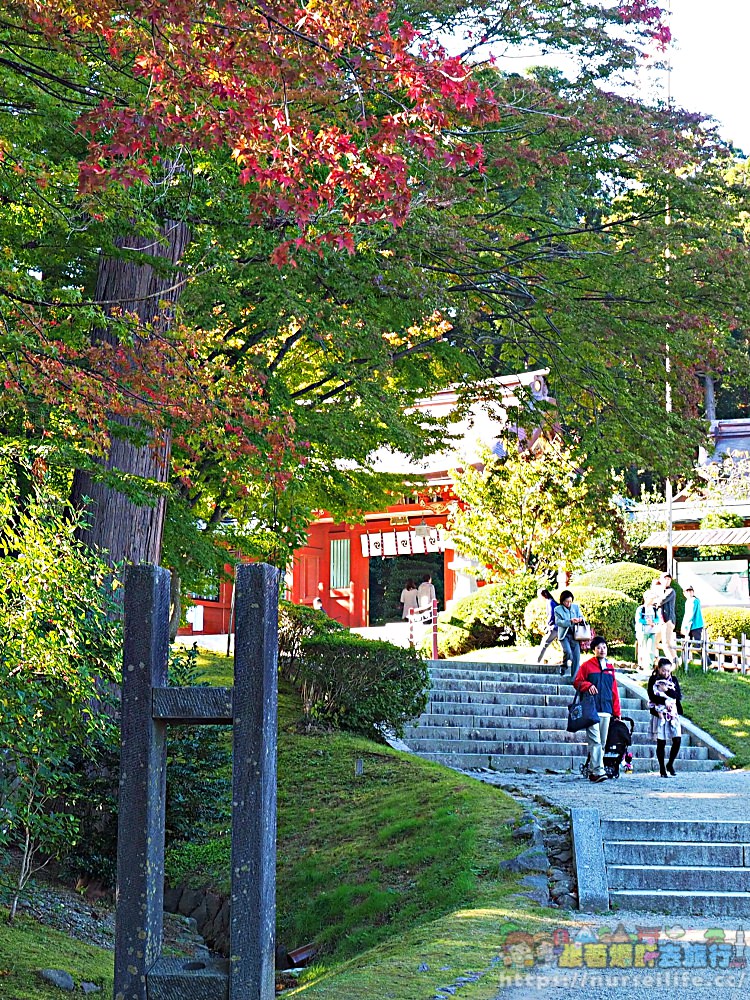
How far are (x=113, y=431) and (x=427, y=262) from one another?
13.2ft

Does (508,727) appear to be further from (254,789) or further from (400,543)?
(400,543)

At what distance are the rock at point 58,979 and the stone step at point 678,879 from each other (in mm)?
3864

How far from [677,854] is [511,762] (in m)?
6.49

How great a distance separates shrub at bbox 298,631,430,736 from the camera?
15.0 metres

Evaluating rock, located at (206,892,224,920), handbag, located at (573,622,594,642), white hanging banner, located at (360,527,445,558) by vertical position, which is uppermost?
white hanging banner, located at (360,527,445,558)

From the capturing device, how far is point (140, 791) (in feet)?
15.6

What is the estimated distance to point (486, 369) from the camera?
46.2ft

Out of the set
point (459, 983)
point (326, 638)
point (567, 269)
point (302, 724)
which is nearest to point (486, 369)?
point (567, 269)

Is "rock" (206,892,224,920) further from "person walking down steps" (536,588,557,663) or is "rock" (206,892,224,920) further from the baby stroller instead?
"person walking down steps" (536,588,557,663)

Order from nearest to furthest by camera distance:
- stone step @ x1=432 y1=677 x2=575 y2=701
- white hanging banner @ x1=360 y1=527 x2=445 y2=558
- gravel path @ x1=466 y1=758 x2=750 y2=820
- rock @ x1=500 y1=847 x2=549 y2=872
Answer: rock @ x1=500 y1=847 x2=549 y2=872, gravel path @ x1=466 y1=758 x2=750 y2=820, stone step @ x1=432 y1=677 x2=575 y2=701, white hanging banner @ x1=360 y1=527 x2=445 y2=558

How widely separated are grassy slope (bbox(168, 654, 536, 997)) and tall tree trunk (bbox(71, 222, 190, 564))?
2.87 metres

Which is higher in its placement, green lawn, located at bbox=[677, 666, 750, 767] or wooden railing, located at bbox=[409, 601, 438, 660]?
wooden railing, located at bbox=[409, 601, 438, 660]

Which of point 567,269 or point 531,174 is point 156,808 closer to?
point 531,174

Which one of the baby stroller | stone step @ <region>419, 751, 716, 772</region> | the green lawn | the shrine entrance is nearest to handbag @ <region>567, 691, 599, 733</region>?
the baby stroller
